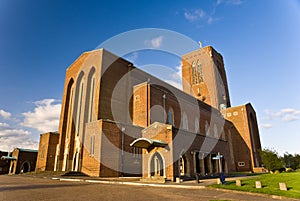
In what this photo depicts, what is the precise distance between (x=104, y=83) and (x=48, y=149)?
13.3 metres

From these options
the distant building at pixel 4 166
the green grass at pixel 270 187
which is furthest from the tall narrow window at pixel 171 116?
the distant building at pixel 4 166

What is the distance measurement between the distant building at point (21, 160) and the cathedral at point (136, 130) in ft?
30.4

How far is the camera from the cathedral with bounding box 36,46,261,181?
60.2ft

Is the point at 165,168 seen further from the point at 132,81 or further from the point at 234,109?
the point at 234,109

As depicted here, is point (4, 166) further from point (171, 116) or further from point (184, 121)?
point (184, 121)

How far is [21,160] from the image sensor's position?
121ft

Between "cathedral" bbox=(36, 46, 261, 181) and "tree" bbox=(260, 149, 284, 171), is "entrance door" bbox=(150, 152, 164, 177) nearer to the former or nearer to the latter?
"cathedral" bbox=(36, 46, 261, 181)

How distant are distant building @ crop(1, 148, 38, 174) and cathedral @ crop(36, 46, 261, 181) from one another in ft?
30.4

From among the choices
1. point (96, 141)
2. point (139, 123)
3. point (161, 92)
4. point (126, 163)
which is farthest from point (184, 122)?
point (96, 141)

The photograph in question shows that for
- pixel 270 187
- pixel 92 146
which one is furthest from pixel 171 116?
pixel 270 187

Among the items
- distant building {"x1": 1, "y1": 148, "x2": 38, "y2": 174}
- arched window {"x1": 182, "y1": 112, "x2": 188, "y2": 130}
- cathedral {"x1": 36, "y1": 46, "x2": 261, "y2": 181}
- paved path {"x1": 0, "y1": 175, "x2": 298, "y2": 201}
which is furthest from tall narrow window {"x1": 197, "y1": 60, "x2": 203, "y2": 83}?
paved path {"x1": 0, "y1": 175, "x2": 298, "y2": 201}

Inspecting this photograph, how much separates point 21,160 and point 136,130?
26.8 meters

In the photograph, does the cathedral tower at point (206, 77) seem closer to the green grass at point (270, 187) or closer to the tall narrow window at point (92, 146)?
the tall narrow window at point (92, 146)

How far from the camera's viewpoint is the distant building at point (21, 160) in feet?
118
